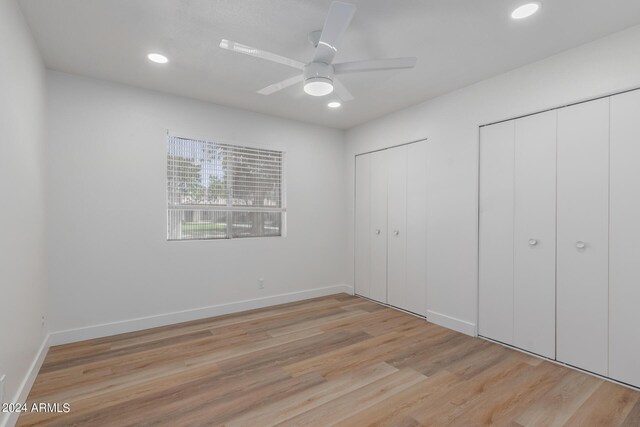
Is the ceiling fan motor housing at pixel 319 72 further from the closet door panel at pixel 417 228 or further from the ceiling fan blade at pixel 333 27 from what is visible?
the closet door panel at pixel 417 228

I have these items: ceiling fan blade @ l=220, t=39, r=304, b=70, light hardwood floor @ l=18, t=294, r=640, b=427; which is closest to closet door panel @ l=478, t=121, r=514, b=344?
light hardwood floor @ l=18, t=294, r=640, b=427

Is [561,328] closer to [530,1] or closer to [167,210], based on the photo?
[530,1]

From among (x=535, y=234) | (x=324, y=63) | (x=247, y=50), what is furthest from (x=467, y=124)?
(x=247, y=50)

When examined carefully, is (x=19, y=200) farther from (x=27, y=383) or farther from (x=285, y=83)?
(x=285, y=83)

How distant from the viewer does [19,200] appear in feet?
6.59

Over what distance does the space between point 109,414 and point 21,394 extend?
59cm

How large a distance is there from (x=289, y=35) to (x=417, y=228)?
2570 millimetres

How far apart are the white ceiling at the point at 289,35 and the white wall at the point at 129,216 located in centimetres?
34

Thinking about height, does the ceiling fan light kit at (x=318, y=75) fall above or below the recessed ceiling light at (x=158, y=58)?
below

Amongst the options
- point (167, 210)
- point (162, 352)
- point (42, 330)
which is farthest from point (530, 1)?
point (42, 330)

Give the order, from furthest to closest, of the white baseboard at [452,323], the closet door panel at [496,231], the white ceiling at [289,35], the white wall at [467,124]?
1. the white baseboard at [452,323]
2. the closet door panel at [496,231]
3. the white wall at [467,124]
4. the white ceiling at [289,35]

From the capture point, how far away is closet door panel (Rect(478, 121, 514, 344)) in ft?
9.66

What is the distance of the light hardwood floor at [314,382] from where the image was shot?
1.94 meters

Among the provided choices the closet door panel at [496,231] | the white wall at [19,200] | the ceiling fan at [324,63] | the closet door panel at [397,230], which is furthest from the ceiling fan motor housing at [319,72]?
the closet door panel at [397,230]
